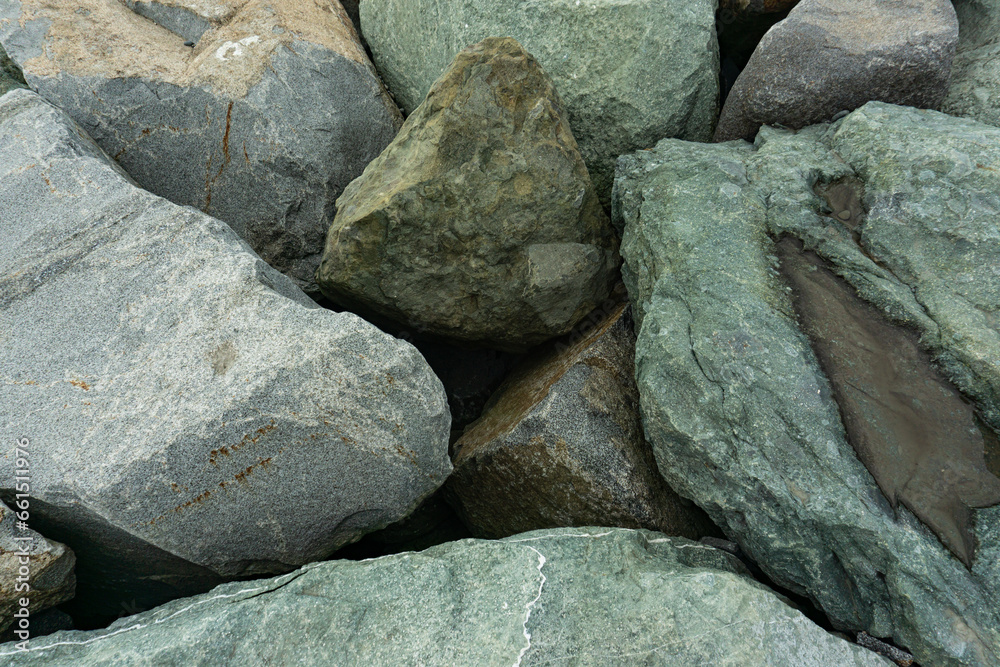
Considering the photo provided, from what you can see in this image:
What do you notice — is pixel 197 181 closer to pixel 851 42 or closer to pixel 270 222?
pixel 270 222

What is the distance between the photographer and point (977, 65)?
7.38 feet

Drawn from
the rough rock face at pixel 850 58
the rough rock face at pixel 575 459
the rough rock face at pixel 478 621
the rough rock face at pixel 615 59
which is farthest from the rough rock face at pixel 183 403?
the rough rock face at pixel 850 58

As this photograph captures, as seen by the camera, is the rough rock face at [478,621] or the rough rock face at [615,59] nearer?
the rough rock face at [478,621]

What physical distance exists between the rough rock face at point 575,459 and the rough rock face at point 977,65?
4.46 feet

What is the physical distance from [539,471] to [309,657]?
0.85 m

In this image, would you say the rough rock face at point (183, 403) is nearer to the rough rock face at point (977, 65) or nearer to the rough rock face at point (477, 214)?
the rough rock face at point (477, 214)

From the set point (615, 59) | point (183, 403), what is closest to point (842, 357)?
point (615, 59)

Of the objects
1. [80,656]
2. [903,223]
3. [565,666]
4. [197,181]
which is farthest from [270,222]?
[903,223]

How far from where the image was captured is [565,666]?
124 cm

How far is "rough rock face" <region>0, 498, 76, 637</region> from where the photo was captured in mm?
1449

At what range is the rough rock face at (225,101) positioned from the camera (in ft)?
7.41

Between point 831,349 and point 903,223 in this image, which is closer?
point 831,349

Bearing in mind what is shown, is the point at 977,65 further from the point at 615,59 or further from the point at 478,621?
the point at 478,621

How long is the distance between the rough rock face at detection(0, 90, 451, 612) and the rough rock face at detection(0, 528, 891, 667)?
21 centimetres
